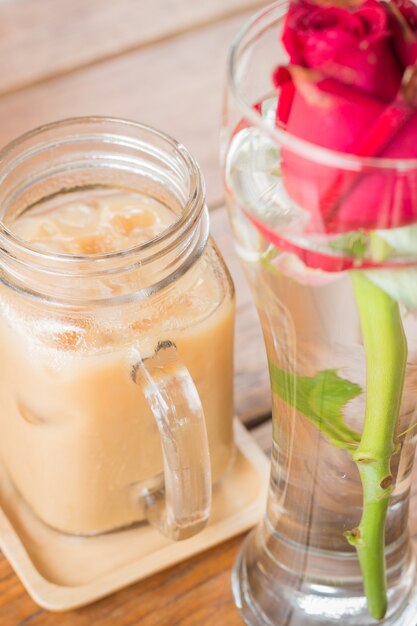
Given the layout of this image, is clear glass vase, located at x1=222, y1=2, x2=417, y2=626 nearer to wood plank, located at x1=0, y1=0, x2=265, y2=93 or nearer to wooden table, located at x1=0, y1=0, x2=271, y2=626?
wooden table, located at x1=0, y1=0, x2=271, y2=626

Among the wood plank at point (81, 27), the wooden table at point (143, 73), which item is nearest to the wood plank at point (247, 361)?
the wooden table at point (143, 73)

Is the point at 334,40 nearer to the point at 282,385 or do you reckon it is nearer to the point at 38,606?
the point at 282,385

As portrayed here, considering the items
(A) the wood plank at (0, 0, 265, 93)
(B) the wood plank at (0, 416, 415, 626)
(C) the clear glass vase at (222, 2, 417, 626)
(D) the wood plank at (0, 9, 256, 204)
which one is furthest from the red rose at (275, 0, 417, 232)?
(A) the wood plank at (0, 0, 265, 93)

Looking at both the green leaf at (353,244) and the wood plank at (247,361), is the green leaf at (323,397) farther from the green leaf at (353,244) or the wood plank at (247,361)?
the wood plank at (247,361)

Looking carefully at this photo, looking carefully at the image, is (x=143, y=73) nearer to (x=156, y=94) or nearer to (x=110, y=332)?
(x=156, y=94)

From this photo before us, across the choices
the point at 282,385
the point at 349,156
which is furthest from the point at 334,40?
the point at 282,385

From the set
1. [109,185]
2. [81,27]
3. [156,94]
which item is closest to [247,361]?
[109,185]

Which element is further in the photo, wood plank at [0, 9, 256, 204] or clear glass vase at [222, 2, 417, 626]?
wood plank at [0, 9, 256, 204]

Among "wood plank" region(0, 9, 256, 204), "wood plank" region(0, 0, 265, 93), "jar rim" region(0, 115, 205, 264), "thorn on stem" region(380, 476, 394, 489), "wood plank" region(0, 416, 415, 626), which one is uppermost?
"jar rim" region(0, 115, 205, 264)
